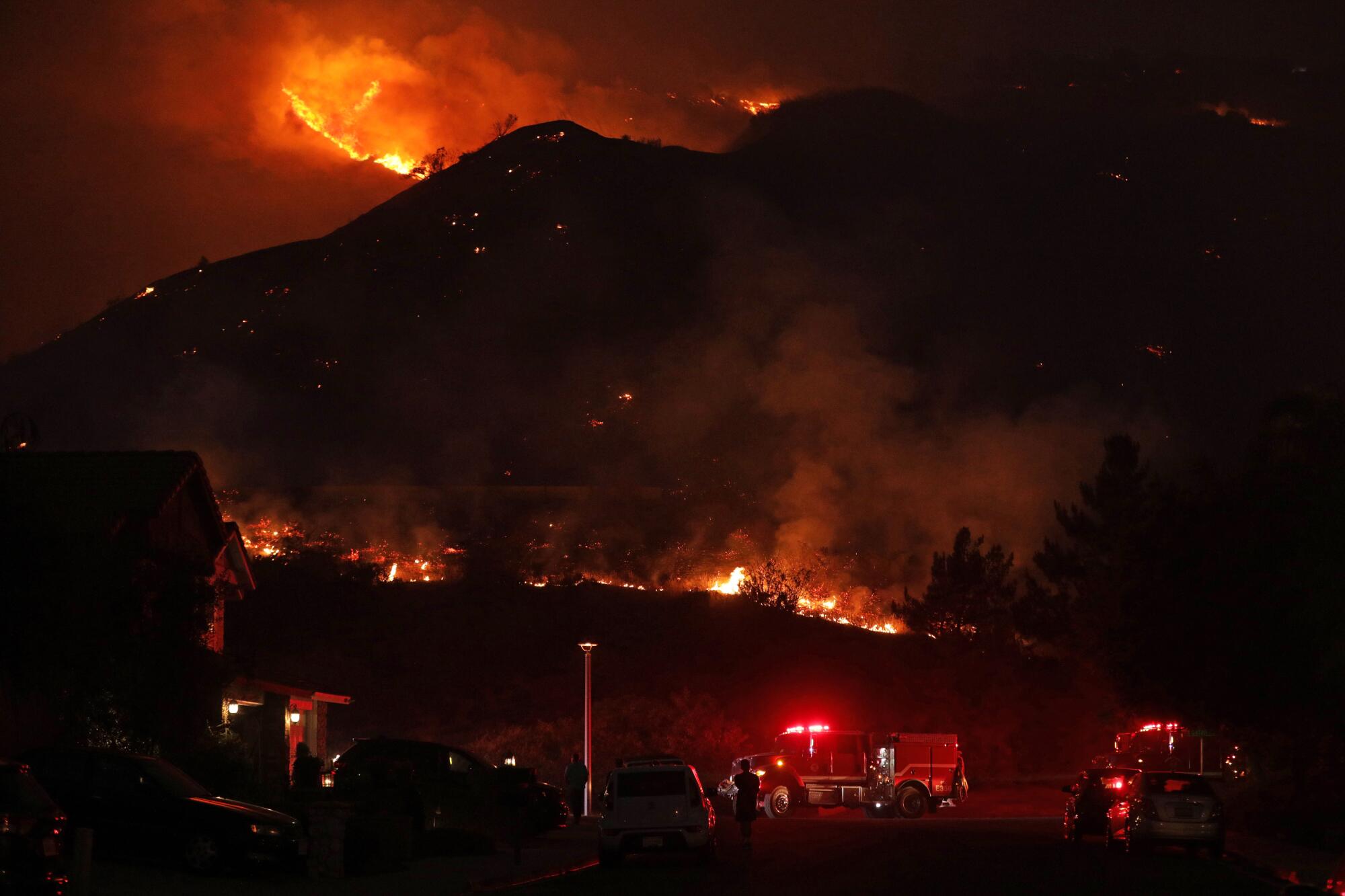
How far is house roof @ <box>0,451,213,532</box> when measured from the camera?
28391mm

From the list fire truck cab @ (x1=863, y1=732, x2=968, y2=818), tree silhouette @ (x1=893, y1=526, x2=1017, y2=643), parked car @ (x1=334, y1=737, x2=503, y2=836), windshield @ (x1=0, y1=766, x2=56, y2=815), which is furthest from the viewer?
tree silhouette @ (x1=893, y1=526, x2=1017, y2=643)

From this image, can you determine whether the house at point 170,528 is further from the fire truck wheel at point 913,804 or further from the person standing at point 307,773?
the fire truck wheel at point 913,804

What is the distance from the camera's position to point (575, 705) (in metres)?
65.4

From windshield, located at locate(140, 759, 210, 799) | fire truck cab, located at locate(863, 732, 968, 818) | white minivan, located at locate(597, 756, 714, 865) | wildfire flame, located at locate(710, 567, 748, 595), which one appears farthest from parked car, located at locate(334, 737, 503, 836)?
wildfire flame, located at locate(710, 567, 748, 595)

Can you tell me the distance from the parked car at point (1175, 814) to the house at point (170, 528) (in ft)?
51.6

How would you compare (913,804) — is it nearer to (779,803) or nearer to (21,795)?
(779,803)

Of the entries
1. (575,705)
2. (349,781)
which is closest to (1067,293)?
(575,705)

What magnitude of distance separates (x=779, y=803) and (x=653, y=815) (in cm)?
1669

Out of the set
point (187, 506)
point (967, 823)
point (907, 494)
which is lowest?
point (967, 823)

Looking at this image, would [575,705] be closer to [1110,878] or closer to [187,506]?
[187,506]

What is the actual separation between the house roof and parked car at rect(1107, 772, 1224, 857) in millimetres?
18059

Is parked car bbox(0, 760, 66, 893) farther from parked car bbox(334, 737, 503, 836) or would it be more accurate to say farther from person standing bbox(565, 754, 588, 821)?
person standing bbox(565, 754, 588, 821)

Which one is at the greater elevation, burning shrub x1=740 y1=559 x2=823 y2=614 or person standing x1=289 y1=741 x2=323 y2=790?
burning shrub x1=740 y1=559 x2=823 y2=614

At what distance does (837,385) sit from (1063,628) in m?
76.3
